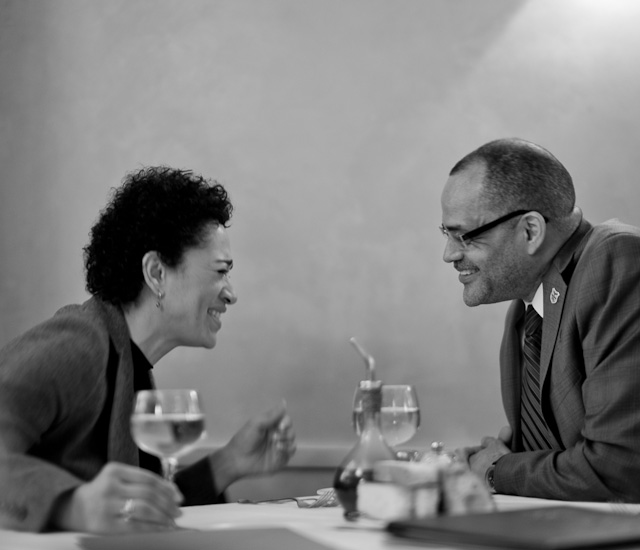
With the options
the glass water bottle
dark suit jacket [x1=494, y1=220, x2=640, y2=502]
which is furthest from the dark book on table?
dark suit jacket [x1=494, y1=220, x2=640, y2=502]

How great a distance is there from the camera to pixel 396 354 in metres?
2.93

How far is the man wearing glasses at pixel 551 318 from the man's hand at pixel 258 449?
0.60m

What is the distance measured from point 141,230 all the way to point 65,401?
1.94 feet

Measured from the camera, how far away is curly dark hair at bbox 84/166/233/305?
200 centimetres

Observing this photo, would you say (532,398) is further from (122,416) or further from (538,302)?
(122,416)

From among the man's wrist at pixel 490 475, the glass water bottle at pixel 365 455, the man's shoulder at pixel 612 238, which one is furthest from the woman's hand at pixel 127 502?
the man's shoulder at pixel 612 238

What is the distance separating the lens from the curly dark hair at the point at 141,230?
6.55 ft

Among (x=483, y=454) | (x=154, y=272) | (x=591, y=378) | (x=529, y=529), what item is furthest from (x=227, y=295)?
(x=529, y=529)

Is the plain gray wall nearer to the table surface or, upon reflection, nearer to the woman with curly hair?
the woman with curly hair

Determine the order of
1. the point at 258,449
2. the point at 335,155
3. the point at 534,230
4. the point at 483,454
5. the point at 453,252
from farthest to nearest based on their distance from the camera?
1. the point at 335,155
2. the point at 453,252
3. the point at 534,230
4. the point at 483,454
5. the point at 258,449

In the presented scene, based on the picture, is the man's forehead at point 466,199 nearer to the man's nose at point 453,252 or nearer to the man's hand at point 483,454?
the man's nose at point 453,252

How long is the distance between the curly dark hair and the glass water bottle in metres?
0.80

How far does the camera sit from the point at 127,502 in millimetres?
1155

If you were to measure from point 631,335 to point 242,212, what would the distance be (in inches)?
55.6
